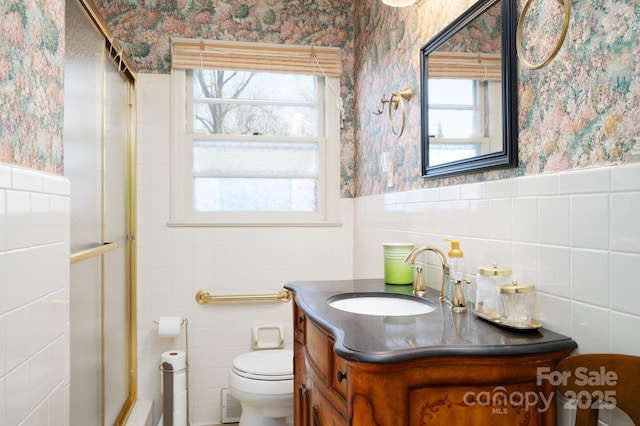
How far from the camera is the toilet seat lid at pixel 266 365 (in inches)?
85.7

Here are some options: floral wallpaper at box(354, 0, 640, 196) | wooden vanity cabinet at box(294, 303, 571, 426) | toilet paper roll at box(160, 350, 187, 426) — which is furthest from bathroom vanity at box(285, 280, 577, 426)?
toilet paper roll at box(160, 350, 187, 426)

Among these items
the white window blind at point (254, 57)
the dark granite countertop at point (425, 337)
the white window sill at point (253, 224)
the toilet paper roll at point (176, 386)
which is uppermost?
the white window blind at point (254, 57)

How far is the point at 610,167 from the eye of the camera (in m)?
0.93

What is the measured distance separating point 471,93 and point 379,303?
2.55ft

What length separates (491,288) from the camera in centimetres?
122

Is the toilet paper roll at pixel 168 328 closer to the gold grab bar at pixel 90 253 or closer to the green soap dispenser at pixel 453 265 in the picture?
the gold grab bar at pixel 90 253

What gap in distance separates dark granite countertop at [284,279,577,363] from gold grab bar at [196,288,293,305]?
1.42 metres

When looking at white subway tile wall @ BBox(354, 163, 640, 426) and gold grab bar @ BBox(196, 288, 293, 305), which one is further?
gold grab bar @ BBox(196, 288, 293, 305)

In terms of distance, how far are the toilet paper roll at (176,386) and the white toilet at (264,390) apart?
1.35ft

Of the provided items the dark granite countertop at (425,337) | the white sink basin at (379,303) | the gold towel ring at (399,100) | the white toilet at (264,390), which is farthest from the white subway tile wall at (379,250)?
the white toilet at (264,390)

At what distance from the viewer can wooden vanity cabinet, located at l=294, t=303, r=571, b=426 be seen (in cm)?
94

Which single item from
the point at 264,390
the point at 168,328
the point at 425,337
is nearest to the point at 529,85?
the point at 425,337

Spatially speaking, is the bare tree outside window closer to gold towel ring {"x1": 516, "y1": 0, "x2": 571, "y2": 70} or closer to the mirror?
the mirror

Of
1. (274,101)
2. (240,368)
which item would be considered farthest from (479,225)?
(274,101)
